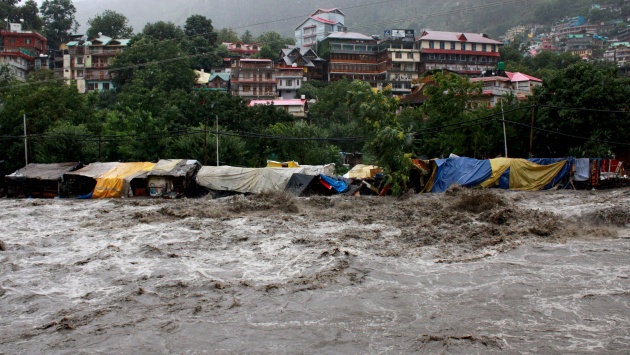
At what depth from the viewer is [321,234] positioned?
1662 cm

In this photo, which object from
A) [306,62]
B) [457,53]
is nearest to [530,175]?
[306,62]

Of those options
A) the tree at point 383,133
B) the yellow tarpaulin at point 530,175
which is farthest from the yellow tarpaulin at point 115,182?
the yellow tarpaulin at point 530,175

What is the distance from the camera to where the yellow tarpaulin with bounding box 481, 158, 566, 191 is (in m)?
26.6

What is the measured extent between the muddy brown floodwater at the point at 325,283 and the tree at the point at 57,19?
80327 millimetres

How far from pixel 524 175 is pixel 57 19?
87789 millimetres

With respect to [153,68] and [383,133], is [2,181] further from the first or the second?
[153,68]

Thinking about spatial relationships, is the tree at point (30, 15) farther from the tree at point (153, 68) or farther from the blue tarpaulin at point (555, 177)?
the blue tarpaulin at point (555, 177)

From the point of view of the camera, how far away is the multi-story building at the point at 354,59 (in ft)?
237

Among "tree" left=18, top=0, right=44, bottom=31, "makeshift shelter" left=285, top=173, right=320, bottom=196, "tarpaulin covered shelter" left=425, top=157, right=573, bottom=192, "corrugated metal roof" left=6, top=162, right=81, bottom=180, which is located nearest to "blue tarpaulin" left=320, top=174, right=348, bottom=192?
"makeshift shelter" left=285, top=173, right=320, bottom=196

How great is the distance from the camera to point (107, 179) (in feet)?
91.4

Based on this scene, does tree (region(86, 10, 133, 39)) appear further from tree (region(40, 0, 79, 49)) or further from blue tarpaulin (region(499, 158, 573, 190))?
blue tarpaulin (region(499, 158, 573, 190))

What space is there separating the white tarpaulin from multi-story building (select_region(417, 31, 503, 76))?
1985 inches

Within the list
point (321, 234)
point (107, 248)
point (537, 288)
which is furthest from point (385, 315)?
point (107, 248)

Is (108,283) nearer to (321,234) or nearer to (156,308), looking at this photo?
(156,308)
